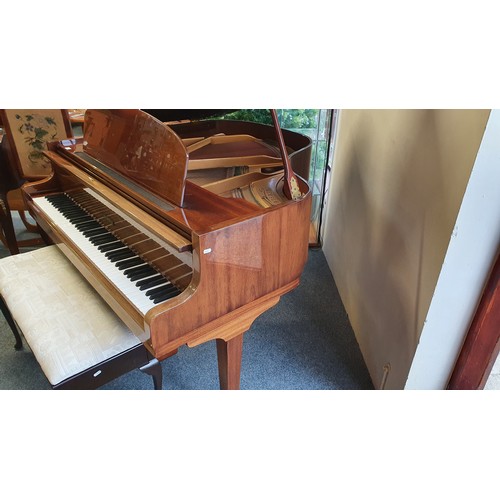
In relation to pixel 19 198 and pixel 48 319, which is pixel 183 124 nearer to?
pixel 48 319

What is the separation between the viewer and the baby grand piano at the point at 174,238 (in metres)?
1.35

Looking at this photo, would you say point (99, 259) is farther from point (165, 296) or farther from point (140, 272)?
point (165, 296)

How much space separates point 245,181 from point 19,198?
2848mm

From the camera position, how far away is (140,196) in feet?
5.12

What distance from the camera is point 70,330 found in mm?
1611

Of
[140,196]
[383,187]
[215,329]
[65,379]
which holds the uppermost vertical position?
[140,196]

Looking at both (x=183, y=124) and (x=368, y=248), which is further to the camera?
(x=183, y=124)

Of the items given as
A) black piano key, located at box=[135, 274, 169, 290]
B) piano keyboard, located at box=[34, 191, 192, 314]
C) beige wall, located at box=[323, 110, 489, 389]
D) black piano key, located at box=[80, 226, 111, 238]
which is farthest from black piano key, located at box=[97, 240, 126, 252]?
beige wall, located at box=[323, 110, 489, 389]

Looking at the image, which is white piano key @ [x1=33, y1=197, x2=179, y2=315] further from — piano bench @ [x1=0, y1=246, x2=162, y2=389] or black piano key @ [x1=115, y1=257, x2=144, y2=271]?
piano bench @ [x1=0, y1=246, x2=162, y2=389]

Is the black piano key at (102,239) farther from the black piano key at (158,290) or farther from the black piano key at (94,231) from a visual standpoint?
the black piano key at (158,290)

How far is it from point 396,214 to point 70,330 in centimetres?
162

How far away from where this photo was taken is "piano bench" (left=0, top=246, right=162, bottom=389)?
1.50m

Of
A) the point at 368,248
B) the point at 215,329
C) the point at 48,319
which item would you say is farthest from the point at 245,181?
the point at 48,319

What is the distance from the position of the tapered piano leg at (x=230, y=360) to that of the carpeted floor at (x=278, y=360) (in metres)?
0.48
